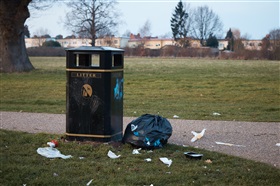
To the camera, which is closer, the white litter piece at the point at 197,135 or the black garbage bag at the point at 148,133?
the black garbage bag at the point at 148,133

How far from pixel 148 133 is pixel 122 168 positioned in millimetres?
1301

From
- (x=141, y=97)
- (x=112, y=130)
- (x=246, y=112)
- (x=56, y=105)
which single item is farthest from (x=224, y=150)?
(x=141, y=97)

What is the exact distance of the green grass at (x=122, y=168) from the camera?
19.6 ft

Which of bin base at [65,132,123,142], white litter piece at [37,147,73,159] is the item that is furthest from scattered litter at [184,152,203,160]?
white litter piece at [37,147,73,159]

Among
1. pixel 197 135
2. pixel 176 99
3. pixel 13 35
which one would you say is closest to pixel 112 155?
pixel 197 135

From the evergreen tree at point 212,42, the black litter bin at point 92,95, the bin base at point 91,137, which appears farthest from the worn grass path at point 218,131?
the evergreen tree at point 212,42

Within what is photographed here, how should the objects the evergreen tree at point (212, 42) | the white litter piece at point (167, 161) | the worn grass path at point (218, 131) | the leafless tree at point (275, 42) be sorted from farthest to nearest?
the evergreen tree at point (212, 42), the leafless tree at point (275, 42), the worn grass path at point (218, 131), the white litter piece at point (167, 161)

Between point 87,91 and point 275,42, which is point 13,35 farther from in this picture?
point 275,42

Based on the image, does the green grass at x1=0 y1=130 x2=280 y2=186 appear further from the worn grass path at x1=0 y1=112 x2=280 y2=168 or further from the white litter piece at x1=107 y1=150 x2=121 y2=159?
the worn grass path at x1=0 y1=112 x2=280 y2=168

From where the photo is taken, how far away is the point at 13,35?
1115 inches

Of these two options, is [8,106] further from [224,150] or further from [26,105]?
[224,150]

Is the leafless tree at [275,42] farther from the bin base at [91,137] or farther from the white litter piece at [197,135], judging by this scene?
the bin base at [91,137]

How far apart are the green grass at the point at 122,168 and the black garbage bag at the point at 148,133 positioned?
0.45 ft

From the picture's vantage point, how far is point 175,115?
1214cm
